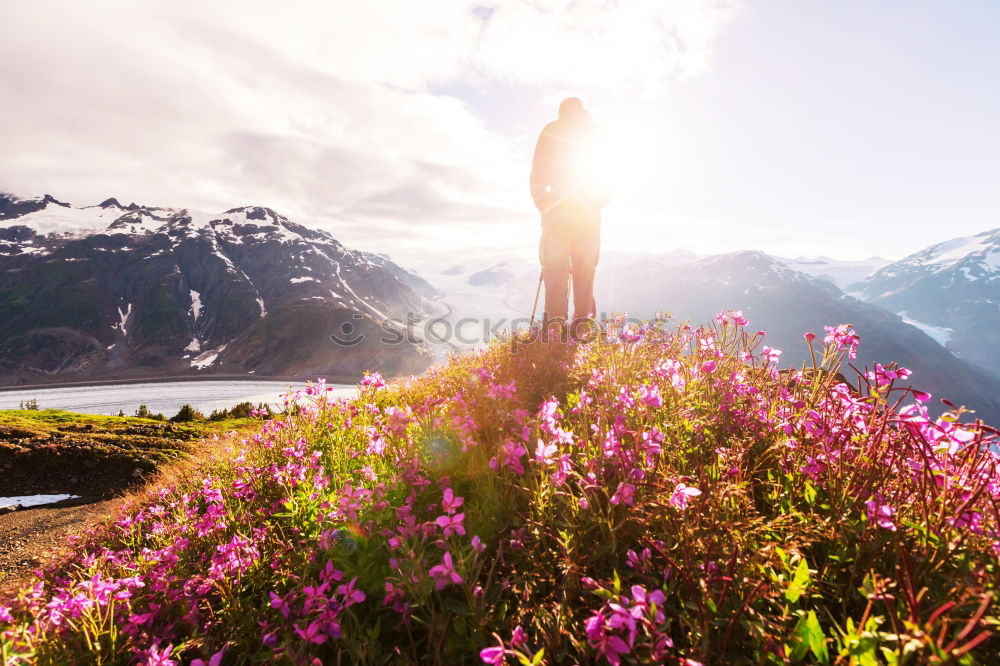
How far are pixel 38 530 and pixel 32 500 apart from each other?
264cm

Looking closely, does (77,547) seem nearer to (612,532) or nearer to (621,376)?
(612,532)

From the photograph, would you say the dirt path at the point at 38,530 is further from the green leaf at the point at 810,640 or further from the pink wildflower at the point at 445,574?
the green leaf at the point at 810,640

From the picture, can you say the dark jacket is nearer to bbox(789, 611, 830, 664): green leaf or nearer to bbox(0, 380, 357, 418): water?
bbox(789, 611, 830, 664): green leaf

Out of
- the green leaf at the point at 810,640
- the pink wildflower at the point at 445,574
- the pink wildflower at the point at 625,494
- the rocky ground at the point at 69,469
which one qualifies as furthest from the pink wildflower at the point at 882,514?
the rocky ground at the point at 69,469

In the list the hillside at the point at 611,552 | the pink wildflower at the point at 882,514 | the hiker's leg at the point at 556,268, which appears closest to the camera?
the hillside at the point at 611,552

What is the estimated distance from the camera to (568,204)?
481 inches

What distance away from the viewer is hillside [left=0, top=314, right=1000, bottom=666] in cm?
180

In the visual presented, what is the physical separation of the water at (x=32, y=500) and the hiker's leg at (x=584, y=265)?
497 inches

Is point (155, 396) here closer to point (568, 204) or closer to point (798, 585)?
point (568, 204)

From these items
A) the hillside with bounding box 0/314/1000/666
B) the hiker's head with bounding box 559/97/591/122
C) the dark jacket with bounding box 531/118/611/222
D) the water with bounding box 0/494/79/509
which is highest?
the hiker's head with bounding box 559/97/591/122

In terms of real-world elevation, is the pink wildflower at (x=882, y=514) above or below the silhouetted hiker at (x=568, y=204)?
below

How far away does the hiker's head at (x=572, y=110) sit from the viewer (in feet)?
41.8

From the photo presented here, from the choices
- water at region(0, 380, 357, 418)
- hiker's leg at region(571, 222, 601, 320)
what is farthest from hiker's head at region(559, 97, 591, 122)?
water at region(0, 380, 357, 418)

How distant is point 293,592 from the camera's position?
8.31ft
